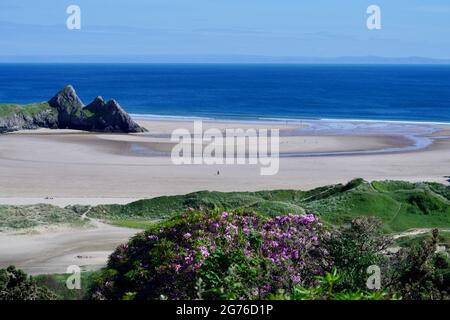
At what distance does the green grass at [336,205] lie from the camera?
25.5 meters

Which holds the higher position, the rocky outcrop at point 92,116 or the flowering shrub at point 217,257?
the rocky outcrop at point 92,116

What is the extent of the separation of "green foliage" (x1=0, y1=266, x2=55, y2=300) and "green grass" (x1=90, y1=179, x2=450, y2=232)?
11.8 metres

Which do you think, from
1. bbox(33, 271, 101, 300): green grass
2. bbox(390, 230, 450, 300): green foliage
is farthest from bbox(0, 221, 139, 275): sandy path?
bbox(390, 230, 450, 300): green foliage

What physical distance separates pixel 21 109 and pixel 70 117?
13.4 feet

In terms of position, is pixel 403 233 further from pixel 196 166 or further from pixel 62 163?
pixel 62 163

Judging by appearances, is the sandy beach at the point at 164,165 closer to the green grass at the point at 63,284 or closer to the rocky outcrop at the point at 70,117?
the rocky outcrop at the point at 70,117

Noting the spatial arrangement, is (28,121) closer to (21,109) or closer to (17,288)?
(21,109)

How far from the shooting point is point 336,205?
2692cm

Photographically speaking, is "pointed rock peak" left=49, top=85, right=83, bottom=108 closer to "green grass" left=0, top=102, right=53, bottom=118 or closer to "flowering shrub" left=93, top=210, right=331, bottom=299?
"green grass" left=0, top=102, right=53, bottom=118

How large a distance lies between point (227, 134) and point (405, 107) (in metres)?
39.7

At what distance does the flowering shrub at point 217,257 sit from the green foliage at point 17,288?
2.88 feet

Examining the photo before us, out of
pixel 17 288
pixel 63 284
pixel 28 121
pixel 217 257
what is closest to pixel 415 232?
pixel 63 284

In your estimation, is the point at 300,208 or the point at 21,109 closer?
the point at 300,208

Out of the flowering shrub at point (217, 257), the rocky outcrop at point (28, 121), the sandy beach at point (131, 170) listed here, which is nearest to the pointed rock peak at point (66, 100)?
the rocky outcrop at point (28, 121)
